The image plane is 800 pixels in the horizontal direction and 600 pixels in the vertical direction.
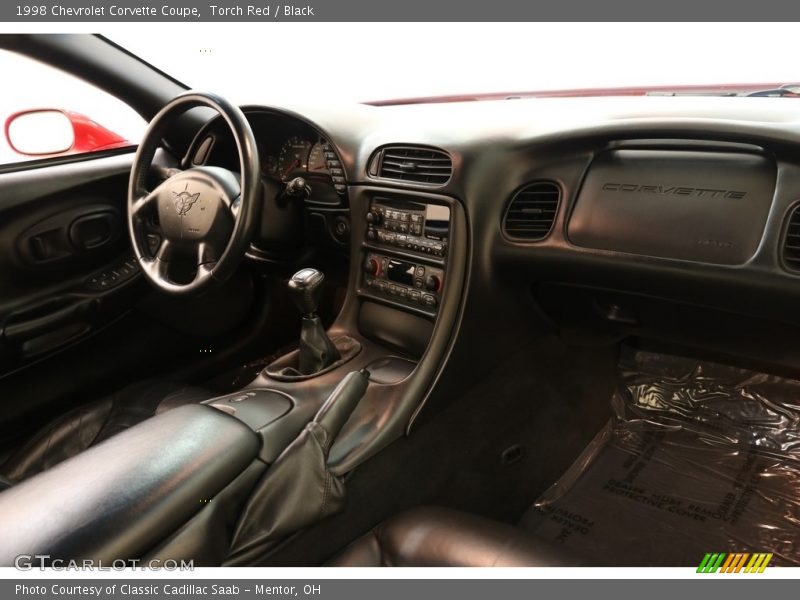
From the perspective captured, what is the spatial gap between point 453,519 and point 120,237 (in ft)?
5.05

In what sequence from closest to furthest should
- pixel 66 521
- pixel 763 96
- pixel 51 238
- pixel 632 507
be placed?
pixel 66 521
pixel 763 96
pixel 632 507
pixel 51 238

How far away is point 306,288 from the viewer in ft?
4.71

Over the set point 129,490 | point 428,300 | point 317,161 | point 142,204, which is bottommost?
point 129,490

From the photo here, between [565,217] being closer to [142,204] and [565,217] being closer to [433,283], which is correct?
[433,283]

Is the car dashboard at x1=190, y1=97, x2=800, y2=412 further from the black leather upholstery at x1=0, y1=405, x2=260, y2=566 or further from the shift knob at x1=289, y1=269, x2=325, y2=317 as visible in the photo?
the black leather upholstery at x1=0, y1=405, x2=260, y2=566

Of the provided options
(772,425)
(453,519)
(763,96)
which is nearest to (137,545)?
(453,519)

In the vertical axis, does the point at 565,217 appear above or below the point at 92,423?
above

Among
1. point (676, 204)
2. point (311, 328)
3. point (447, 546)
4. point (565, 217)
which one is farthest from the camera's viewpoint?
point (311, 328)

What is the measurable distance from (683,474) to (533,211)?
945 millimetres

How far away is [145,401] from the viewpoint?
1.78m

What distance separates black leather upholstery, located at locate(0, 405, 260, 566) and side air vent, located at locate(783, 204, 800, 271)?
104 centimetres

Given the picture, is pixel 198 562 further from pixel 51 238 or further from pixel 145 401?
pixel 51 238

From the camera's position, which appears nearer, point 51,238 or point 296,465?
point 296,465

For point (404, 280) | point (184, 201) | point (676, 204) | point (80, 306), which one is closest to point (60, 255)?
point (80, 306)
